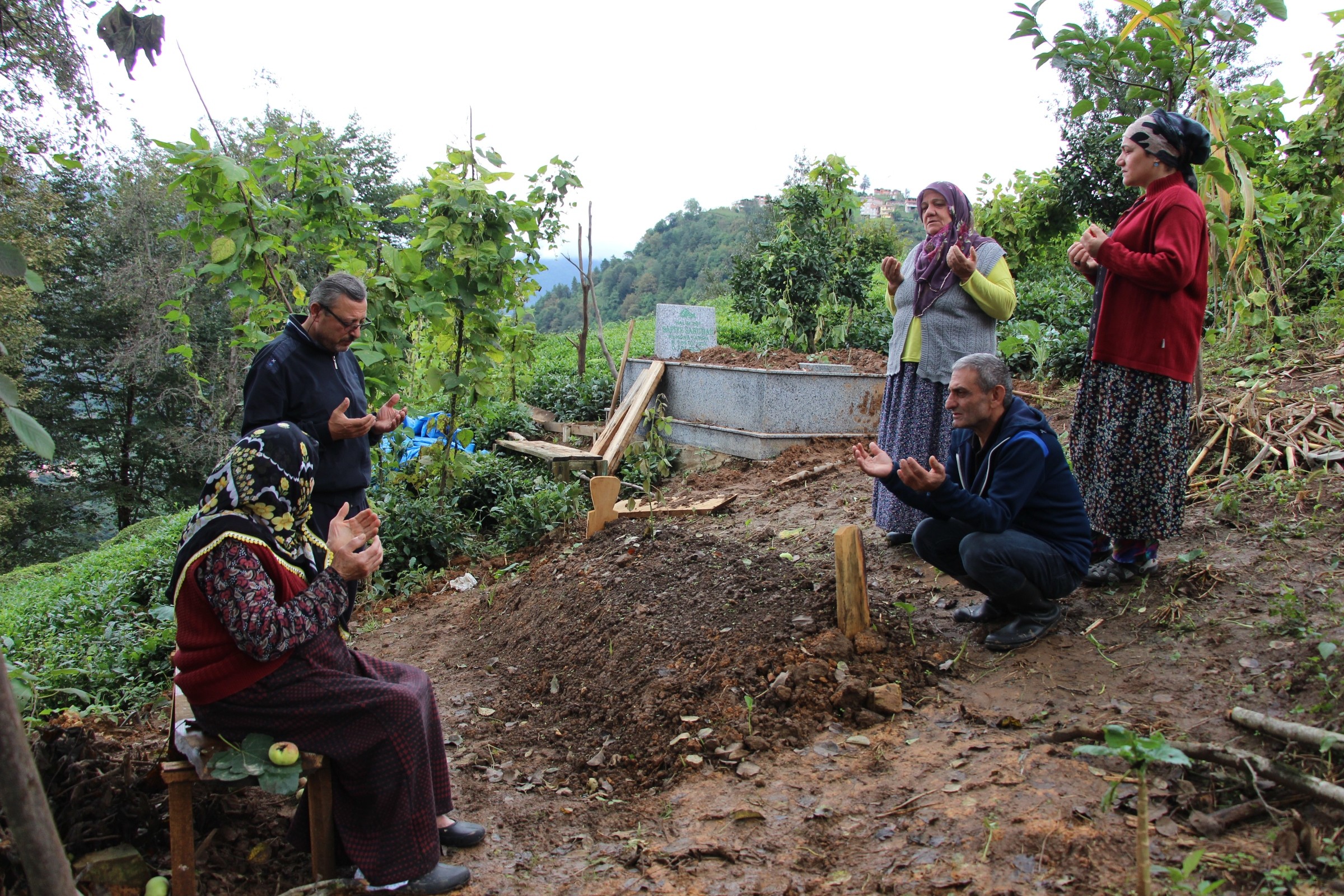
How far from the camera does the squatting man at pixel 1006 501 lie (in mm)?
3258

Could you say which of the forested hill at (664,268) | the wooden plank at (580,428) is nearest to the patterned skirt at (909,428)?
the wooden plank at (580,428)

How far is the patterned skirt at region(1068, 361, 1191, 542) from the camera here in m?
3.47

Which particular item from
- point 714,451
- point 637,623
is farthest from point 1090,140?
point 637,623

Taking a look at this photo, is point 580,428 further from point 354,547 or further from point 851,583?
point 354,547

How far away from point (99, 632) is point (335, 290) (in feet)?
12.8

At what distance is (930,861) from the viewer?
224 cm

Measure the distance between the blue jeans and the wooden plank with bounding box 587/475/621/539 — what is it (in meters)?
2.84

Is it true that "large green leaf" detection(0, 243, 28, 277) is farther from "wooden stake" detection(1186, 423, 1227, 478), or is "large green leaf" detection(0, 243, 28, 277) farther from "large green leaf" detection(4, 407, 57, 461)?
"wooden stake" detection(1186, 423, 1227, 478)

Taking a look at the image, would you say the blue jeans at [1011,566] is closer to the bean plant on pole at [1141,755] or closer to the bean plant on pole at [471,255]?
the bean plant on pole at [1141,755]

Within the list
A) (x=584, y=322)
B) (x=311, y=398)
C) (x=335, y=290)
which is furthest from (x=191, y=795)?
(x=584, y=322)

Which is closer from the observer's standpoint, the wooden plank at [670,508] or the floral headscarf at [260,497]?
the floral headscarf at [260,497]

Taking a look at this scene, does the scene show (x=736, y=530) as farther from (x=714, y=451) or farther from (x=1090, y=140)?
(x=1090, y=140)

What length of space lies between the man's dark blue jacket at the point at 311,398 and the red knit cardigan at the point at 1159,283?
332cm

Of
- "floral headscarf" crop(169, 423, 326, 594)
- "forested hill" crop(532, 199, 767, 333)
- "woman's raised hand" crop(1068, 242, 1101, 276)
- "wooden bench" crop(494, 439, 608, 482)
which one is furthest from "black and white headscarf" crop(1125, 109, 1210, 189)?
"forested hill" crop(532, 199, 767, 333)
